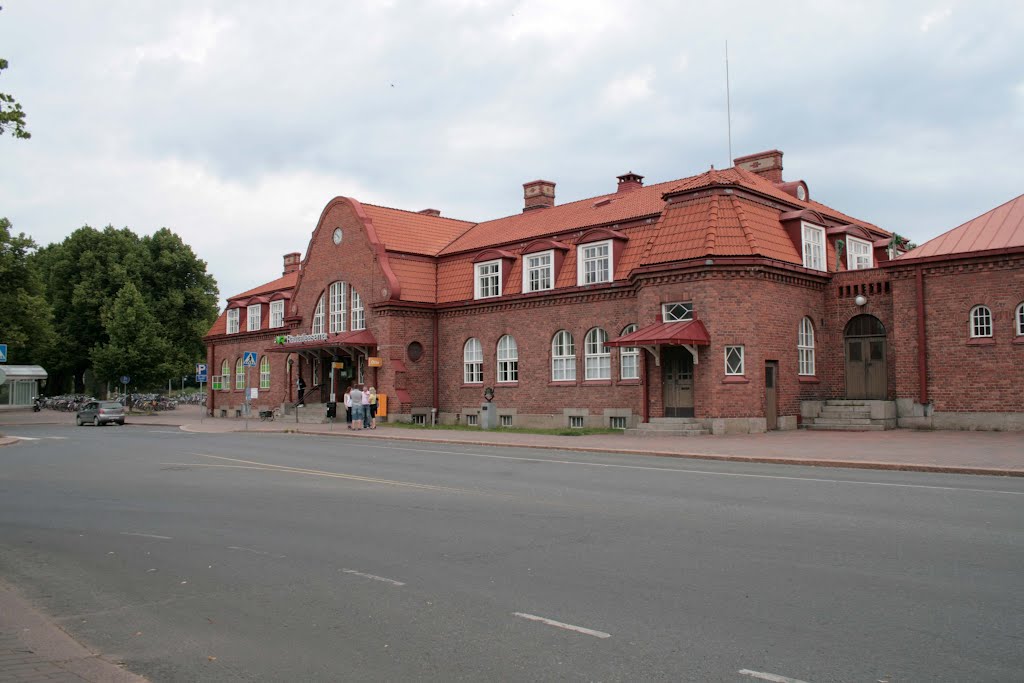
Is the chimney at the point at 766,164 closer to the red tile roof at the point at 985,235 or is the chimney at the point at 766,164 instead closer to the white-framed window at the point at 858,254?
the white-framed window at the point at 858,254

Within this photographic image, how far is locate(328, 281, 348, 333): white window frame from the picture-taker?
37688mm

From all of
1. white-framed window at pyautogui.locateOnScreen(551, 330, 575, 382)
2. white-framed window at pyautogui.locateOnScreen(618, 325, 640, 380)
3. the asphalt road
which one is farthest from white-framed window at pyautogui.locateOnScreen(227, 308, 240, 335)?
the asphalt road

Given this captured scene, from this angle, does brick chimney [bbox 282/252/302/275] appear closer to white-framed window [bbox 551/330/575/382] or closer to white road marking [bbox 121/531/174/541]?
white-framed window [bbox 551/330/575/382]

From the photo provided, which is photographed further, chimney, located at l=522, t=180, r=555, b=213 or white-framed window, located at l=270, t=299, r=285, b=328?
white-framed window, located at l=270, t=299, r=285, b=328

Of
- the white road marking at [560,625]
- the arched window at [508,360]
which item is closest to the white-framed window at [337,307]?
the arched window at [508,360]

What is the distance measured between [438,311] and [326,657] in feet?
100

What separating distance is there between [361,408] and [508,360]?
233 inches

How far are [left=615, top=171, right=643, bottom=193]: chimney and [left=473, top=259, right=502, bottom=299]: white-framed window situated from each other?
6.56m

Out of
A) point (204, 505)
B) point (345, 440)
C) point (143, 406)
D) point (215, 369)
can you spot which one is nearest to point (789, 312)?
point (345, 440)

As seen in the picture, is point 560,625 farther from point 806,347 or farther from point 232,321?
point 232,321

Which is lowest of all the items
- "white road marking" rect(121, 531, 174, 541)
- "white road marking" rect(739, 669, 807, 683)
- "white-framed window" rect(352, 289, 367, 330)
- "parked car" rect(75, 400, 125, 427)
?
"white road marking" rect(739, 669, 807, 683)

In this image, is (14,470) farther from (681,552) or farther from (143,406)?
(143,406)

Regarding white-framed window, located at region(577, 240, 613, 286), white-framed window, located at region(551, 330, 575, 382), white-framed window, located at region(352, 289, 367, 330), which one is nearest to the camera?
white-framed window, located at region(577, 240, 613, 286)

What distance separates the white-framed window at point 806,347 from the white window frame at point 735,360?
320 cm
